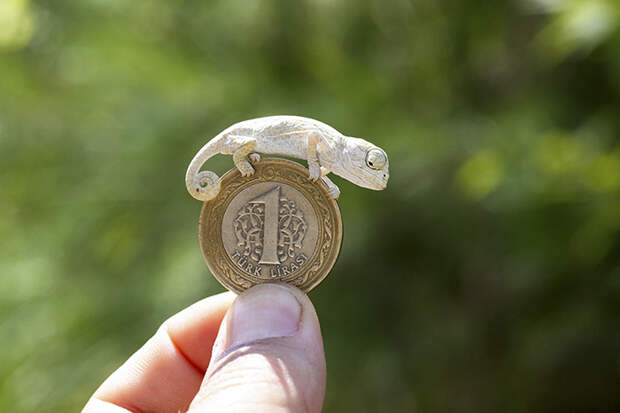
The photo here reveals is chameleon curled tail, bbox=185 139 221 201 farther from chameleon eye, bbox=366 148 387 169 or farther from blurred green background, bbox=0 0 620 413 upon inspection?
blurred green background, bbox=0 0 620 413

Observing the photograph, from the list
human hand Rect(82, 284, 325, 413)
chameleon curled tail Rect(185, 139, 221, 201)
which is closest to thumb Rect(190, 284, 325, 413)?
human hand Rect(82, 284, 325, 413)

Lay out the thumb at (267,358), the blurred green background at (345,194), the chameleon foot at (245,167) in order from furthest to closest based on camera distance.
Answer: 1. the blurred green background at (345,194)
2. the chameleon foot at (245,167)
3. the thumb at (267,358)

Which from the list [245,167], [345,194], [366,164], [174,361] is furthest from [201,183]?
[345,194]

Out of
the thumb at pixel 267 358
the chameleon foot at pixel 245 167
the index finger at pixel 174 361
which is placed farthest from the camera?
the index finger at pixel 174 361

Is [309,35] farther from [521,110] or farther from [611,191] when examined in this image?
[611,191]

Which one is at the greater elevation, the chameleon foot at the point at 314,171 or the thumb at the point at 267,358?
the chameleon foot at the point at 314,171

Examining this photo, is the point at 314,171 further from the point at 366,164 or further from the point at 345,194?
the point at 345,194

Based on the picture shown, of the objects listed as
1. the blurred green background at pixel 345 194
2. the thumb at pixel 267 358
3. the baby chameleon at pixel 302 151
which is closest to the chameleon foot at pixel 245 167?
the baby chameleon at pixel 302 151

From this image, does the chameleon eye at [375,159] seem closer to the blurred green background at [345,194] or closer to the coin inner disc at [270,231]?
the coin inner disc at [270,231]
